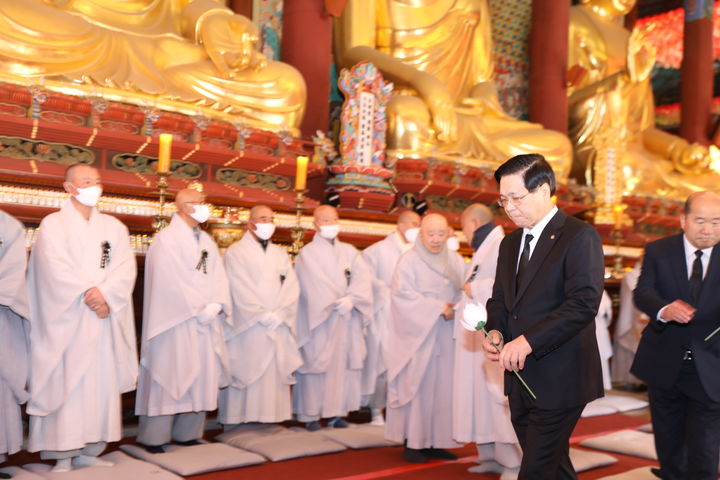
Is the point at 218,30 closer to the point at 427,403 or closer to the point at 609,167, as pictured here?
the point at 427,403

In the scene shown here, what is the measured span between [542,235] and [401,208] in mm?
5664

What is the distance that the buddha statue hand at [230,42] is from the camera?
7.26m

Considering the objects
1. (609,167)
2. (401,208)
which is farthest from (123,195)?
(609,167)

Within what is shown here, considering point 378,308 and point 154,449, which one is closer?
point 154,449

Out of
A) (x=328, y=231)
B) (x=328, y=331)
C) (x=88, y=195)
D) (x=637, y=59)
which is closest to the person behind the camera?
(x=88, y=195)

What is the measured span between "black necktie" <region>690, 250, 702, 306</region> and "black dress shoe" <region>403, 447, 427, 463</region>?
74.5 inches

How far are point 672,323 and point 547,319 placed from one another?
1345 mm

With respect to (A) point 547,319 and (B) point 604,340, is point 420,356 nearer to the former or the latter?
(A) point 547,319

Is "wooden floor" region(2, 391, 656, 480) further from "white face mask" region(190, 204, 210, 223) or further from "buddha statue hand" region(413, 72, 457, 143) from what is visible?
"buddha statue hand" region(413, 72, 457, 143)

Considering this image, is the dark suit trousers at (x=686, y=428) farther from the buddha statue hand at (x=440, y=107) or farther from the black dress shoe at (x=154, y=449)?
the buddha statue hand at (x=440, y=107)

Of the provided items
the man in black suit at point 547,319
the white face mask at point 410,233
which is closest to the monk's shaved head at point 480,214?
the white face mask at point 410,233

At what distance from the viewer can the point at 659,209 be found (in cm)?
1138

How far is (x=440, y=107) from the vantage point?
8.88 metres

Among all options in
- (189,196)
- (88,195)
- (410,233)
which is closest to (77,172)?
(88,195)
